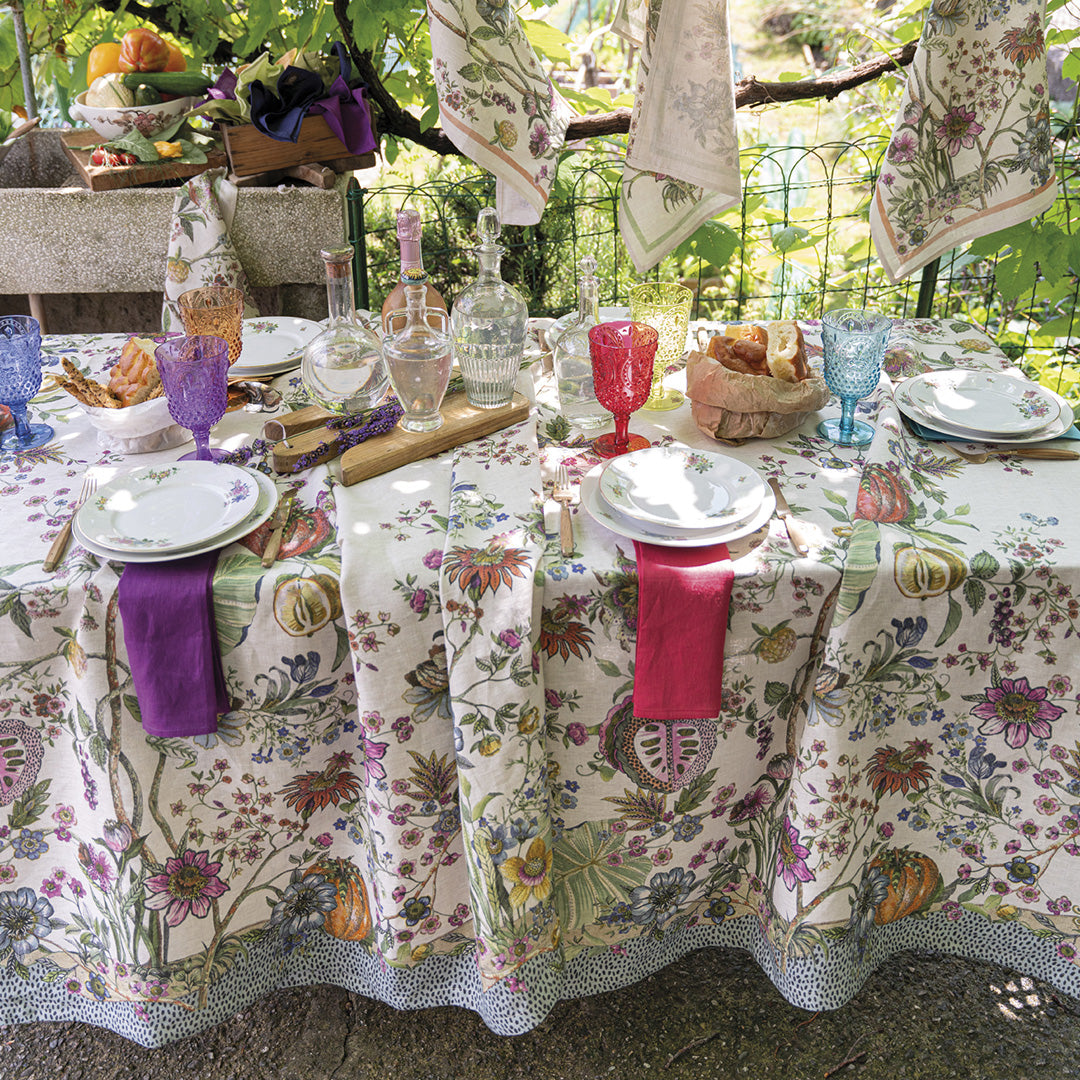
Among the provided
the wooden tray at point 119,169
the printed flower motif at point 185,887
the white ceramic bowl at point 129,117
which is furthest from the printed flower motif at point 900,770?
the white ceramic bowl at point 129,117

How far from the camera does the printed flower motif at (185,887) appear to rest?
4.52 ft

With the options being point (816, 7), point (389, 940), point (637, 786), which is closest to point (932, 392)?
point (637, 786)

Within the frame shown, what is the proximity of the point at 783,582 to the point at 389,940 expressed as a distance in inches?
29.4

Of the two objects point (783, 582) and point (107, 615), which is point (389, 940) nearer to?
point (107, 615)

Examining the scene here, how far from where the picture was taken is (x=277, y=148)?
2457 millimetres

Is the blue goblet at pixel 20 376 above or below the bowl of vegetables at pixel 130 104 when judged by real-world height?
below

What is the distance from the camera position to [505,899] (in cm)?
136

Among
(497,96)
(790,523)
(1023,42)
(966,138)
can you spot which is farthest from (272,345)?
(1023,42)

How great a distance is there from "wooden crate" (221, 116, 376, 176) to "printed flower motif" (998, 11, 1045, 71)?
5.02 feet

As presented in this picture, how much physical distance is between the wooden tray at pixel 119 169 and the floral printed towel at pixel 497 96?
3.61ft

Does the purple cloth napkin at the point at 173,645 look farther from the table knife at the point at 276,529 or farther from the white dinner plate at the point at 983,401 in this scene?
the white dinner plate at the point at 983,401

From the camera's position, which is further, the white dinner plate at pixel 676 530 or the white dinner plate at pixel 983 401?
the white dinner plate at pixel 983 401

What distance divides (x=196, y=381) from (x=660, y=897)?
1020 millimetres

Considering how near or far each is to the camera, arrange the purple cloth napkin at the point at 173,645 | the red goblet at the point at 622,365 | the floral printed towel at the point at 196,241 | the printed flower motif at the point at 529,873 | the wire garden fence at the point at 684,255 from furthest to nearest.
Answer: the wire garden fence at the point at 684,255 → the floral printed towel at the point at 196,241 → the red goblet at the point at 622,365 → the printed flower motif at the point at 529,873 → the purple cloth napkin at the point at 173,645
